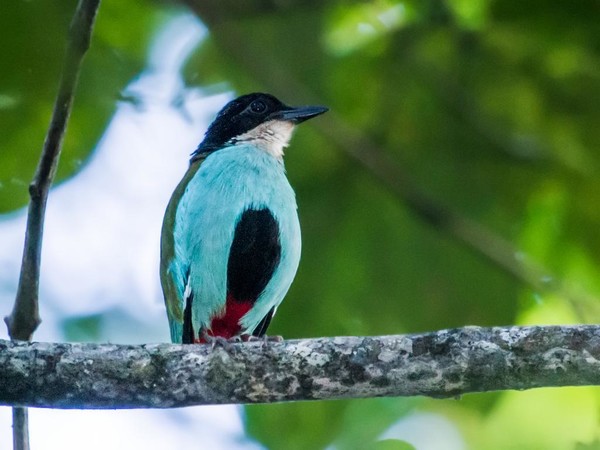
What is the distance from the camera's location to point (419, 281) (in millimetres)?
5781

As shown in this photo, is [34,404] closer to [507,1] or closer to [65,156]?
[65,156]

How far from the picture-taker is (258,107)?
6.21 meters

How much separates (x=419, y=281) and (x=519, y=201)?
0.77 m

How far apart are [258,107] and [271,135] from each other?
0.23 meters

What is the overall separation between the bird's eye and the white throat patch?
0.36 feet

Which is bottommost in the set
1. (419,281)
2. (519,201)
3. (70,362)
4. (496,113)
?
(70,362)

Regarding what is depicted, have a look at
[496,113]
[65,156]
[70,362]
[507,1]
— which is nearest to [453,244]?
[496,113]

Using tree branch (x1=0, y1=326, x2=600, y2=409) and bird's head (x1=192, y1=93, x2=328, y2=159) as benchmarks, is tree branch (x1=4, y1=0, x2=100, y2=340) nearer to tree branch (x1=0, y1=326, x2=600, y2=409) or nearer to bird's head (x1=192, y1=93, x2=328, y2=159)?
tree branch (x1=0, y1=326, x2=600, y2=409)

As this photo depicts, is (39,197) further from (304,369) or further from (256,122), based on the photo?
(256,122)

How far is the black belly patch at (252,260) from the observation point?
510cm

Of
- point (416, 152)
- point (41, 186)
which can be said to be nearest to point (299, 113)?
point (416, 152)

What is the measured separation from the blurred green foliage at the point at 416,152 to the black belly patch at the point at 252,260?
0.50 m

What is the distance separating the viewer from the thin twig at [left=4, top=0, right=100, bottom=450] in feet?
12.9

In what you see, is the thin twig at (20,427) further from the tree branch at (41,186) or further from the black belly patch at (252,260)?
the black belly patch at (252,260)
